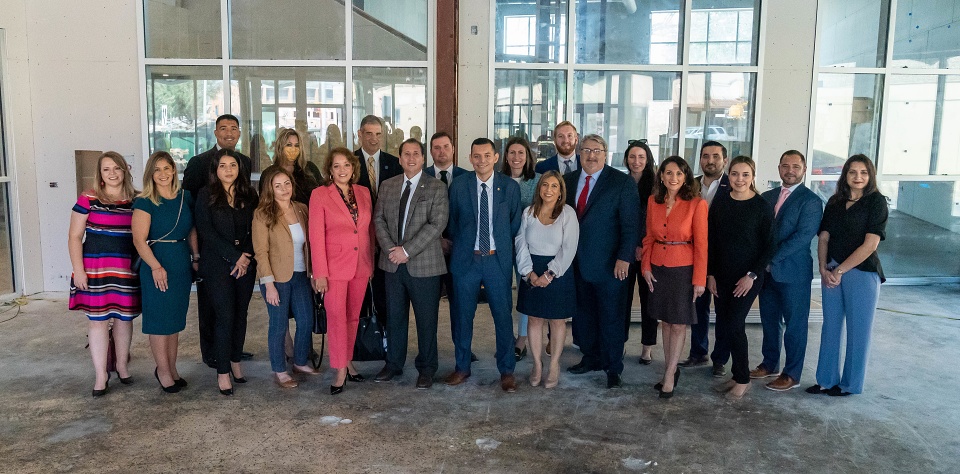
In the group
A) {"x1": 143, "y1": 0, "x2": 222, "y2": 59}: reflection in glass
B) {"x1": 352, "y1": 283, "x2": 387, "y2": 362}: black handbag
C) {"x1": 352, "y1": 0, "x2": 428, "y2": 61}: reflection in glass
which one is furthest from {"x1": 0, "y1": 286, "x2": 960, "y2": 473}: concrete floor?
{"x1": 352, "y1": 0, "x2": 428, "y2": 61}: reflection in glass

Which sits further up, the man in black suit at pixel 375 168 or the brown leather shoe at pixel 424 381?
the man in black suit at pixel 375 168

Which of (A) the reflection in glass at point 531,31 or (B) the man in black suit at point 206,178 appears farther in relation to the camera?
(A) the reflection in glass at point 531,31

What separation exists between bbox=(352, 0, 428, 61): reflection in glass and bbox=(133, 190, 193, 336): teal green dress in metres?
3.40

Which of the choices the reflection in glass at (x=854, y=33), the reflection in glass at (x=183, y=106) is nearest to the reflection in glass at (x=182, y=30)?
the reflection in glass at (x=183, y=106)

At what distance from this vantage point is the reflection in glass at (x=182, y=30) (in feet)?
23.1

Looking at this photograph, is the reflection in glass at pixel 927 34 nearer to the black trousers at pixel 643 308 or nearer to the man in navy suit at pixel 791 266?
the man in navy suit at pixel 791 266

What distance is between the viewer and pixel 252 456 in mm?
3506

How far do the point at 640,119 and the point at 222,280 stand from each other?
4817mm

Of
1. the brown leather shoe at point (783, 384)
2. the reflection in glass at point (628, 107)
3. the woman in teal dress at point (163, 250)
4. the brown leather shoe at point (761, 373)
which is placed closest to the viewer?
the woman in teal dress at point (163, 250)

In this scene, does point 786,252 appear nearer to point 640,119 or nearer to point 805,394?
point 805,394

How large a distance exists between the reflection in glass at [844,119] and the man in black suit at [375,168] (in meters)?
4.94

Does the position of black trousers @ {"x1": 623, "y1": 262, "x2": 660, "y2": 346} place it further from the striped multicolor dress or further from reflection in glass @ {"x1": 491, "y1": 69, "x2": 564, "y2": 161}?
the striped multicolor dress

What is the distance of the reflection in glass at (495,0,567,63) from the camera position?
23.7 ft

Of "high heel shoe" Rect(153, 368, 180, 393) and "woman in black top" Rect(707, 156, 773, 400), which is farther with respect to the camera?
"high heel shoe" Rect(153, 368, 180, 393)
